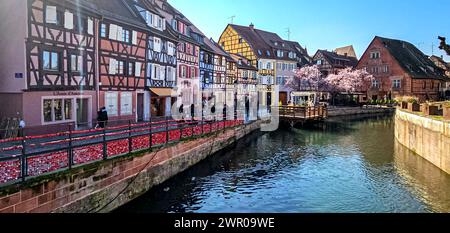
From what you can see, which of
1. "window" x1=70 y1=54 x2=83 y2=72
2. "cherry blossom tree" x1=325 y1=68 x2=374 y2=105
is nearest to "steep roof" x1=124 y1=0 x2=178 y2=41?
"window" x1=70 y1=54 x2=83 y2=72

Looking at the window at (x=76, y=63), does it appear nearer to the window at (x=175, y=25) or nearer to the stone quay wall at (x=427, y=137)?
the window at (x=175, y=25)

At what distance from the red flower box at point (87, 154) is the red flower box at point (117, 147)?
472 millimetres

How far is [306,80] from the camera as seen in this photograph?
213 ft

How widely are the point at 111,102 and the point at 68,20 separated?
6.53 meters

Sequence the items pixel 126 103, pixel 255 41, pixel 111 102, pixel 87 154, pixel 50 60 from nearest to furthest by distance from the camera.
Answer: pixel 87 154, pixel 50 60, pixel 111 102, pixel 126 103, pixel 255 41

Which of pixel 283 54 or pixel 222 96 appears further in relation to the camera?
pixel 283 54

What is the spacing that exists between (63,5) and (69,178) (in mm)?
13005

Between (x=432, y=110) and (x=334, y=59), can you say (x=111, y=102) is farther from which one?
(x=334, y=59)

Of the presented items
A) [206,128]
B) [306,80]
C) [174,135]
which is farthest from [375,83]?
[174,135]

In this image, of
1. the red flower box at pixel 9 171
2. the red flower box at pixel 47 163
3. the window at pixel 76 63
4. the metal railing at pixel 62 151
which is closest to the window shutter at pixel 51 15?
the window at pixel 76 63

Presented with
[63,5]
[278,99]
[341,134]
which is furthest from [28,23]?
[278,99]

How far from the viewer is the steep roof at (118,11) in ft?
76.9
